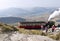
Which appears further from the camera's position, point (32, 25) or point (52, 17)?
point (32, 25)

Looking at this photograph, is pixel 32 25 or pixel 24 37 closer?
pixel 24 37

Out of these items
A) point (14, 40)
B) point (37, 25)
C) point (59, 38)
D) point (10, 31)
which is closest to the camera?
point (14, 40)

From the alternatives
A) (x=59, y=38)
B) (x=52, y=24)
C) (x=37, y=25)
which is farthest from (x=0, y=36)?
(x=37, y=25)

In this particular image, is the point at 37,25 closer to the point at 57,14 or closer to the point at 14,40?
the point at 57,14

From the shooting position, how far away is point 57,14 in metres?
32.5

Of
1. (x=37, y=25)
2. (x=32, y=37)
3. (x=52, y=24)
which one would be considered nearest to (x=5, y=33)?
(x=32, y=37)

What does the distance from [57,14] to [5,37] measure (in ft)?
59.8

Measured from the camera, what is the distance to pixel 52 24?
107 feet

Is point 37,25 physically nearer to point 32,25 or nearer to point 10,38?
point 32,25

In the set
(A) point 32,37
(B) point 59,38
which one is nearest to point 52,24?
(B) point 59,38

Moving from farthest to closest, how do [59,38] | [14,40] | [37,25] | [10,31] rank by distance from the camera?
1. [37,25]
2. [59,38]
3. [10,31]
4. [14,40]

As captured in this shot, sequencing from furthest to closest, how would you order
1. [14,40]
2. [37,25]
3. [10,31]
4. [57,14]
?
1. [37,25]
2. [57,14]
3. [10,31]
4. [14,40]

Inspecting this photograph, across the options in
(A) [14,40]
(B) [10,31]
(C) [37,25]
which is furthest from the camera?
(C) [37,25]

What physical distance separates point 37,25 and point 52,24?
7.40 metres
